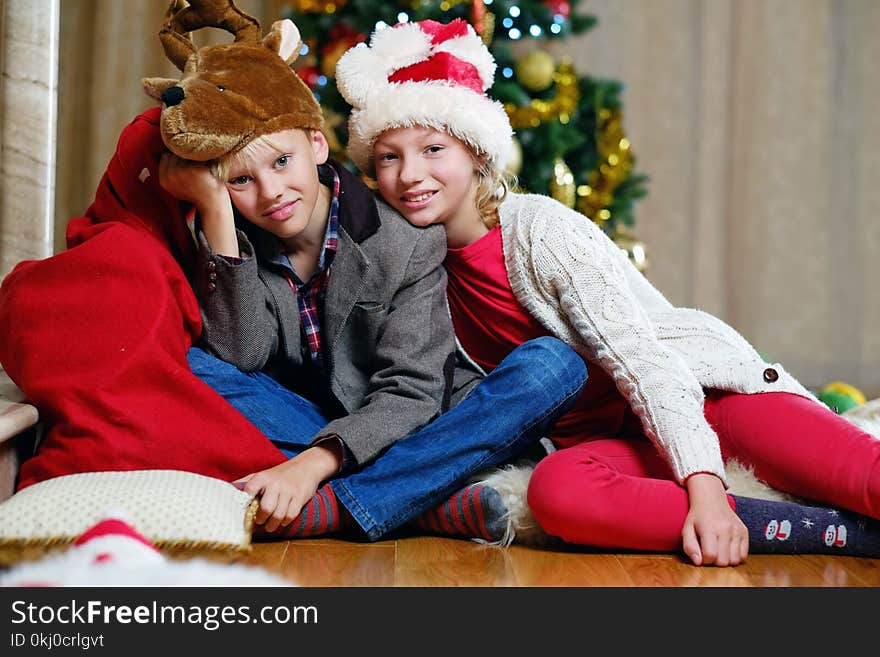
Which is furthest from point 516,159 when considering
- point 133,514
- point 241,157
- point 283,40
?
point 133,514

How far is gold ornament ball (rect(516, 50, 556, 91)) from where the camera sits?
289 centimetres

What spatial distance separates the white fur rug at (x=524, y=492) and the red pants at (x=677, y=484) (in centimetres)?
3

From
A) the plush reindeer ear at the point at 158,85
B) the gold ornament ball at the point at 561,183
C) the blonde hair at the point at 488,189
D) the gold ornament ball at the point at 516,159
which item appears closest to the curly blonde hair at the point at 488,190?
the blonde hair at the point at 488,189

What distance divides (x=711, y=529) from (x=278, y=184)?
73cm

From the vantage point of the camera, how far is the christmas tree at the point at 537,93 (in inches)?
111

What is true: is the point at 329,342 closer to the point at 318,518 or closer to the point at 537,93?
the point at 318,518

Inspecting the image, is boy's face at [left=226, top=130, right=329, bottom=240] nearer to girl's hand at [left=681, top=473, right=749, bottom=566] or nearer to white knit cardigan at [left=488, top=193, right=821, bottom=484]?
white knit cardigan at [left=488, top=193, right=821, bottom=484]

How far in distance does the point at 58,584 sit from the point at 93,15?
123 inches

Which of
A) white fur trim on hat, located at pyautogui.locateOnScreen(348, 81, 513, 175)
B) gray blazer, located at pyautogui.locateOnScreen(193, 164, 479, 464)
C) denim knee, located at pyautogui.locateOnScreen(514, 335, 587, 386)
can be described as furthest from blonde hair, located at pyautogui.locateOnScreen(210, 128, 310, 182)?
denim knee, located at pyautogui.locateOnScreen(514, 335, 587, 386)

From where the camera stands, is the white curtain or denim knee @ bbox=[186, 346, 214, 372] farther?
the white curtain

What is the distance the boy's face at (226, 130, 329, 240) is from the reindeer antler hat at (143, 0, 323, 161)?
0.08 feet

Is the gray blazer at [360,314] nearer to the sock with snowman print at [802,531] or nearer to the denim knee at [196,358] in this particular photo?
the denim knee at [196,358]

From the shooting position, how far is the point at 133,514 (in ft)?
3.60
